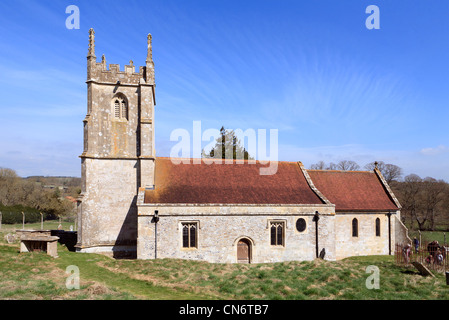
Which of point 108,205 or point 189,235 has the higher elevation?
point 108,205

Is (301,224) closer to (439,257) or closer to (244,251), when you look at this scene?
(244,251)

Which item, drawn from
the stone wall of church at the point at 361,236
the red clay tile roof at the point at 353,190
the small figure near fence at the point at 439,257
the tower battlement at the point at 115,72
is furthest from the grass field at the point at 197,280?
the tower battlement at the point at 115,72

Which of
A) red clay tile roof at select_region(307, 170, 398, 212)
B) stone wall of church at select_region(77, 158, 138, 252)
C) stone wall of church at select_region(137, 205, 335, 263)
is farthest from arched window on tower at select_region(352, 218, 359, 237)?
stone wall of church at select_region(77, 158, 138, 252)

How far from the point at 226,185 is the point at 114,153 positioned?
920cm

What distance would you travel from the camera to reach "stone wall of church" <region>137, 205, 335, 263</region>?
21516mm

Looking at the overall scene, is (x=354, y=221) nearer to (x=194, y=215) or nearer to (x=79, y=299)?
(x=194, y=215)

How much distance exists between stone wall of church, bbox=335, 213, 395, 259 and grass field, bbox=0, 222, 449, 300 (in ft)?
20.5

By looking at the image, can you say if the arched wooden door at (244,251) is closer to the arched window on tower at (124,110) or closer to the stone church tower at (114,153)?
the stone church tower at (114,153)

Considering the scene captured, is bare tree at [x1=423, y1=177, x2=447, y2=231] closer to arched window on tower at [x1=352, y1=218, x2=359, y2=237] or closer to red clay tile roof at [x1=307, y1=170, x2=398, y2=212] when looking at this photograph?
red clay tile roof at [x1=307, y1=170, x2=398, y2=212]

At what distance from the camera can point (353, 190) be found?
28703 mm

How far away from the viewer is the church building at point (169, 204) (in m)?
22.0

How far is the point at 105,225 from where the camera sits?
23391mm

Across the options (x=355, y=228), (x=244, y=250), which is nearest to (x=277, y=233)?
(x=244, y=250)

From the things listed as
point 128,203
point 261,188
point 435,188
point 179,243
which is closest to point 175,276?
point 179,243
